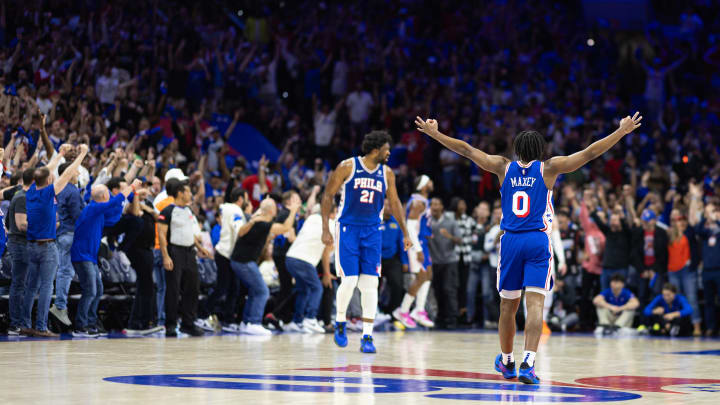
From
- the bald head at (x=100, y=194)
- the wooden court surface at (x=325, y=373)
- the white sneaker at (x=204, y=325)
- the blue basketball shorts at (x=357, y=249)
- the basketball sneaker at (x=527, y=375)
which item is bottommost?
the wooden court surface at (x=325, y=373)

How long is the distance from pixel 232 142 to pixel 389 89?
459cm

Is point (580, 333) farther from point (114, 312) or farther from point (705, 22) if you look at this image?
point (705, 22)

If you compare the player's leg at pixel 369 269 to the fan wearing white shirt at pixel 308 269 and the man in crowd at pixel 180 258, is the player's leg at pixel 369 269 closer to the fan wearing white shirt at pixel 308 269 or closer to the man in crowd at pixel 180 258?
the man in crowd at pixel 180 258

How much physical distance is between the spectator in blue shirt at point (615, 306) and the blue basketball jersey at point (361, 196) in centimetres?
755

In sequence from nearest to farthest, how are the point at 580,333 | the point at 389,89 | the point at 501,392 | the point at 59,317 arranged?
1. the point at 501,392
2. the point at 59,317
3. the point at 580,333
4. the point at 389,89

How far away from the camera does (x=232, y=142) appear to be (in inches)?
860

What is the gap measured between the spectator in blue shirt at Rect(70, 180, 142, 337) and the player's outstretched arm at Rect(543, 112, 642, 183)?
5997mm

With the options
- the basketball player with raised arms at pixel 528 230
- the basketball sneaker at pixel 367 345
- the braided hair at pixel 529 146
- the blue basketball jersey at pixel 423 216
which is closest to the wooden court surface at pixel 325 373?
the basketball sneaker at pixel 367 345

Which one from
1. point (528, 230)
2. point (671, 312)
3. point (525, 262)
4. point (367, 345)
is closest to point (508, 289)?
point (525, 262)

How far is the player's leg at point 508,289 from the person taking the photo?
7.97 meters

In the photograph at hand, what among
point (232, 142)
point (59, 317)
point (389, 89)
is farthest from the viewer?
point (389, 89)

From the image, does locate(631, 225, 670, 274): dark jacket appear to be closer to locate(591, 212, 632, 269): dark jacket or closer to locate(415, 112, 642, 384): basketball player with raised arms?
locate(591, 212, 632, 269): dark jacket

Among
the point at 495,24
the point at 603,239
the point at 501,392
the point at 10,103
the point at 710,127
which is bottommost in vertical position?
the point at 501,392

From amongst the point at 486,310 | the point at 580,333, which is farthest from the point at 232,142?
the point at 580,333
